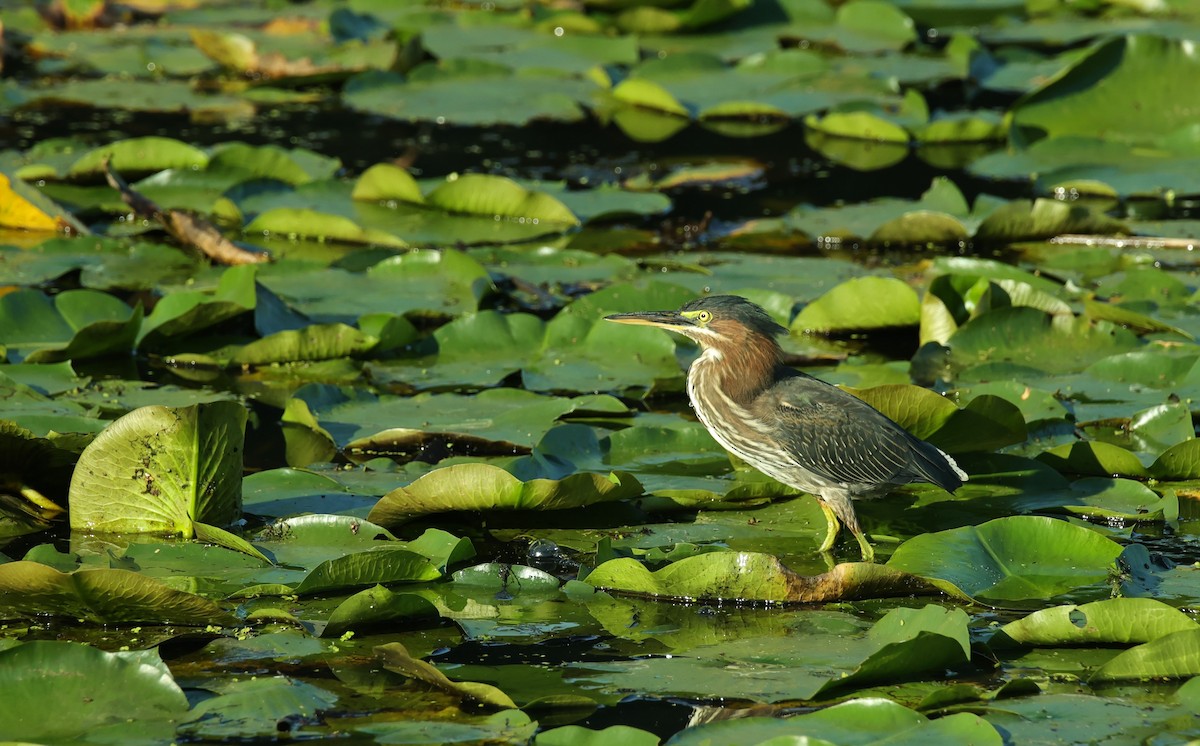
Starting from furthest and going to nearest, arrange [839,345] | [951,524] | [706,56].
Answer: [706,56] → [839,345] → [951,524]

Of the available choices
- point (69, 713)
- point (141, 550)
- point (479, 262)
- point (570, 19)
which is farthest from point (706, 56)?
point (69, 713)

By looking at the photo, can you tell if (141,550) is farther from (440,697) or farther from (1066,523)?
(1066,523)

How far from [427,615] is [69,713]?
1.15 metres

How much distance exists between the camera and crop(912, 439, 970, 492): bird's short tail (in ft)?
17.9

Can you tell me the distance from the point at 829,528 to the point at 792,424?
1.38 ft

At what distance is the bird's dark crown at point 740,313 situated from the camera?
6.00 metres

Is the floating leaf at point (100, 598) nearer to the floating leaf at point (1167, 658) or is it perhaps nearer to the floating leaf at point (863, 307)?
the floating leaf at point (1167, 658)

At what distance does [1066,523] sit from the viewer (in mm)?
5055

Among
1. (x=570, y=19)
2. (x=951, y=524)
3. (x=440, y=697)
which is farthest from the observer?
(x=570, y=19)

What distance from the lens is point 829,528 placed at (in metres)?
5.58

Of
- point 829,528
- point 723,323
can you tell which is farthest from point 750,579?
point 723,323

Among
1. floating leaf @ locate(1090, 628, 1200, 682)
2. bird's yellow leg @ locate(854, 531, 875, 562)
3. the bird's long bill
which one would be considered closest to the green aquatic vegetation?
floating leaf @ locate(1090, 628, 1200, 682)

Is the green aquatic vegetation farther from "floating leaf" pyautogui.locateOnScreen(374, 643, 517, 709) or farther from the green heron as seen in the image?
the green heron

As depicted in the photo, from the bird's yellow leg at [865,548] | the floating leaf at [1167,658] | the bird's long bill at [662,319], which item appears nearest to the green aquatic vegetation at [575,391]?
the floating leaf at [1167,658]
